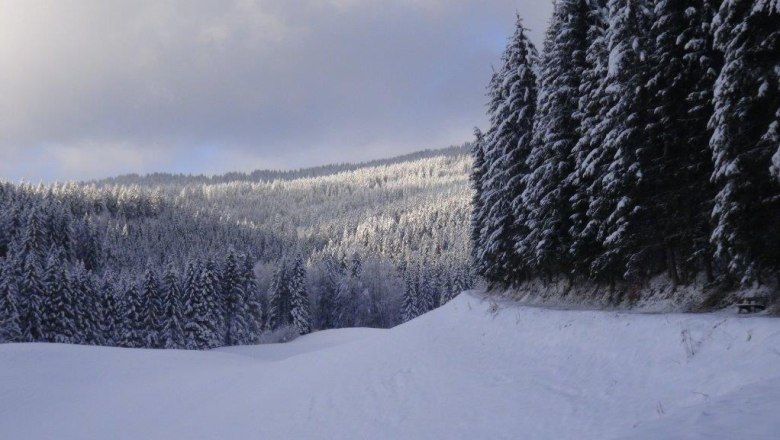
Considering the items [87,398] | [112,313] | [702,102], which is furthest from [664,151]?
[112,313]

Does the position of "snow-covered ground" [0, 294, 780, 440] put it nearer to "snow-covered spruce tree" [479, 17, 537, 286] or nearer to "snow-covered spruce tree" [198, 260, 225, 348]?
"snow-covered spruce tree" [479, 17, 537, 286]

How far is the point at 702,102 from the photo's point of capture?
1625cm

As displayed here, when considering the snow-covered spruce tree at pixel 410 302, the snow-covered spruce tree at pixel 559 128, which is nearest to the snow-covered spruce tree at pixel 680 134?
the snow-covered spruce tree at pixel 559 128

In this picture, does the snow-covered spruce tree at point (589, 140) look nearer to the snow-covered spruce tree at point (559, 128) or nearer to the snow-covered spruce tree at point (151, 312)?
the snow-covered spruce tree at point (559, 128)

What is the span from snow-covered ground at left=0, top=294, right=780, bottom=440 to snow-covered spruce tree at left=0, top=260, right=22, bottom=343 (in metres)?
20.2

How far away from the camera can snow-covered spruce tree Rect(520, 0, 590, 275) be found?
24594 mm

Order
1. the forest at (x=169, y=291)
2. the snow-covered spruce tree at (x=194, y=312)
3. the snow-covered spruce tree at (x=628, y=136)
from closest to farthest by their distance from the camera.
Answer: the snow-covered spruce tree at (x=628, y=136), the forest at (x=169, y=291), the snow-covered spruce tree at (x=194, y=312)

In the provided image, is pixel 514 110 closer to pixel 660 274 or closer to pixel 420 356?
pixel 660 274

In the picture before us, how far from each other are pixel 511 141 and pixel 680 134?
13.8 m

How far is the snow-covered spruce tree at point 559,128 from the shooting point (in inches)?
968

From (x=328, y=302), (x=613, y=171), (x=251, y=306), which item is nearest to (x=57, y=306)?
(x=251, y=306)

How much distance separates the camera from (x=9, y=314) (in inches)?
1986

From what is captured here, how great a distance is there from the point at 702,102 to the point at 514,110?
14.9 meters

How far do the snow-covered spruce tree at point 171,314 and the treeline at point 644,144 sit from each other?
44.3 metres
